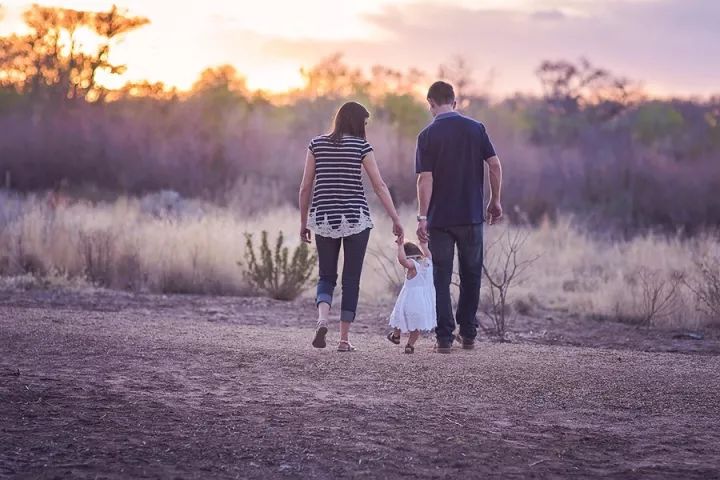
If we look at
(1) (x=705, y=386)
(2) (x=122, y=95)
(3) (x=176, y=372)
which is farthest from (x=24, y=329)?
(2) (x=122, y=95)

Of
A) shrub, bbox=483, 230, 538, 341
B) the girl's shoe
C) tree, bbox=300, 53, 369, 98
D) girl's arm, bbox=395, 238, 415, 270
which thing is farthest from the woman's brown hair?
tree, bbox=300, 53, 369, 98

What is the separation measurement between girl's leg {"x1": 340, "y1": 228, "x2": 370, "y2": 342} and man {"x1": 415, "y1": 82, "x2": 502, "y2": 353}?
0.47 meters

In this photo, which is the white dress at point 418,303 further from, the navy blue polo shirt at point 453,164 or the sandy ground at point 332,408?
the navy blue polo shirt at point 453,164

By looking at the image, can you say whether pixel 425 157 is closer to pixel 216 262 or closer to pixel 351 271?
pixel 351 271

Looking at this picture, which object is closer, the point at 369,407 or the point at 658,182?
the point at 369,407

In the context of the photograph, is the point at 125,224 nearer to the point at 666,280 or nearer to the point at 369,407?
the point at 666,280

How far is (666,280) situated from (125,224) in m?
8.07

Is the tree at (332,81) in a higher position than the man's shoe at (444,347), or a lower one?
higher

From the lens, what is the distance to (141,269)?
50.5 feet

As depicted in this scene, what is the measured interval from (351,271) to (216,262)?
23.3ft

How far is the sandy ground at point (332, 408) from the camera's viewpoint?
5633 mm

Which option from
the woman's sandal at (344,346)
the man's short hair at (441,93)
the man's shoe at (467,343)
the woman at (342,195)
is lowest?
the woman's sandal at (344,346)

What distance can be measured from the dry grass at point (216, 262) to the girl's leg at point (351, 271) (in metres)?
5.26

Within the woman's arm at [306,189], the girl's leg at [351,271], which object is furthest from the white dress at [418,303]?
the woman's arm at [306,189]
